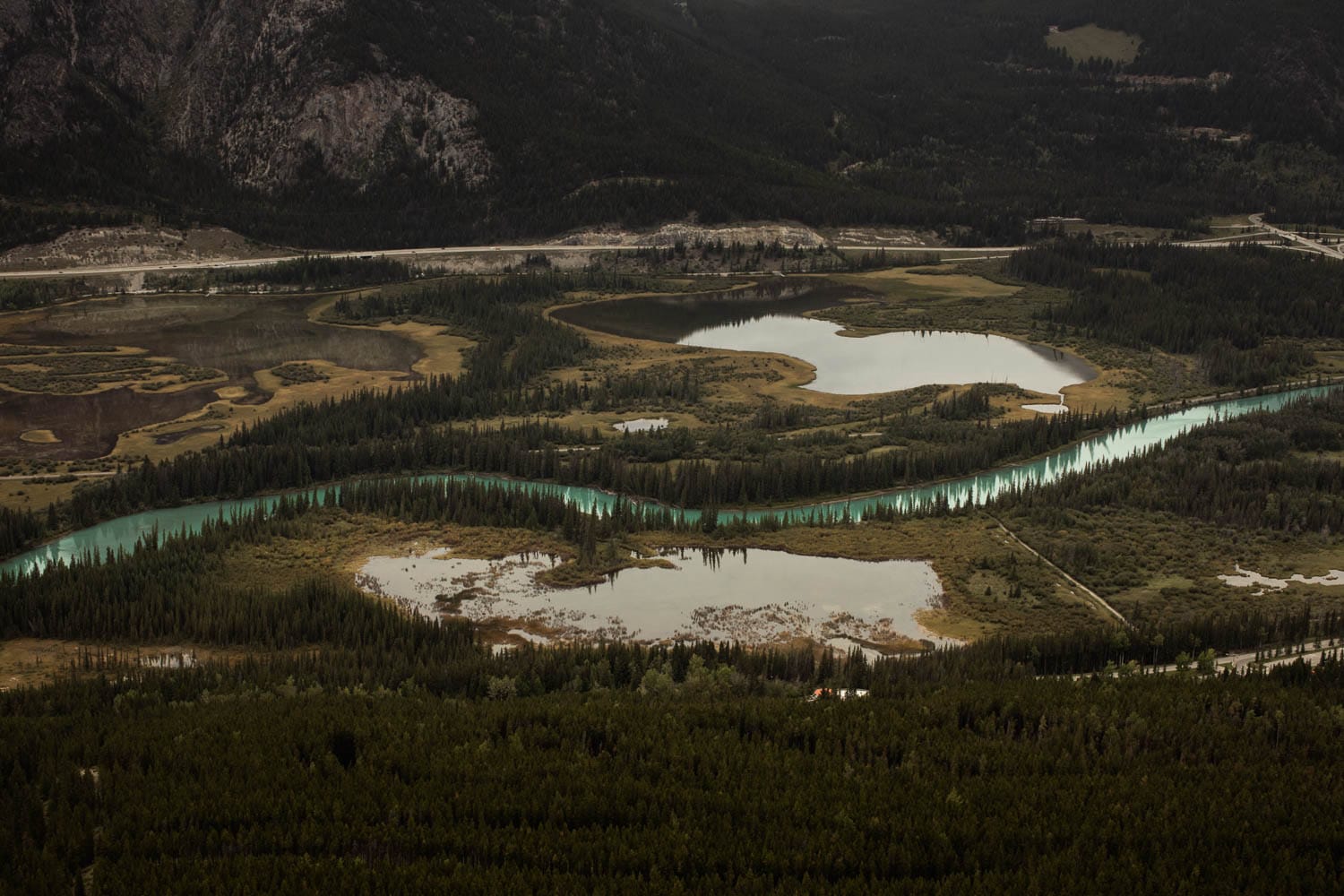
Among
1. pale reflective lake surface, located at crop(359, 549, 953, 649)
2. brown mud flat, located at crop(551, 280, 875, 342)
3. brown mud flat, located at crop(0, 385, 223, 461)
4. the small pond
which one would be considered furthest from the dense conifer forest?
brown mud flat, located at crop(0, 385, 223, 461)

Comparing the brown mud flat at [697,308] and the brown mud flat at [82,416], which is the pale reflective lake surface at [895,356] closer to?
the brown mud flat at [697,308]

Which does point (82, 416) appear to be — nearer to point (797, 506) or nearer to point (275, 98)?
point (797, 506)

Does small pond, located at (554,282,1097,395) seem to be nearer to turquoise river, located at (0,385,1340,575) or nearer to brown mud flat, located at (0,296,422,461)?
turquoise river, located at (0,385,1340,575)

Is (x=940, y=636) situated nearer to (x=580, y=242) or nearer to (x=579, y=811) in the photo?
(x=579, y=811)


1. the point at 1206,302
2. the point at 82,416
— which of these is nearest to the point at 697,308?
the point at 1206,302

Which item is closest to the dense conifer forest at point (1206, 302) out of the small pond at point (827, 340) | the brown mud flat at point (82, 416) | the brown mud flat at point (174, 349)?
the small pond at point (827, 340)

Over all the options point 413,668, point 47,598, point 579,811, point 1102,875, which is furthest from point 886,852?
point 47,598
